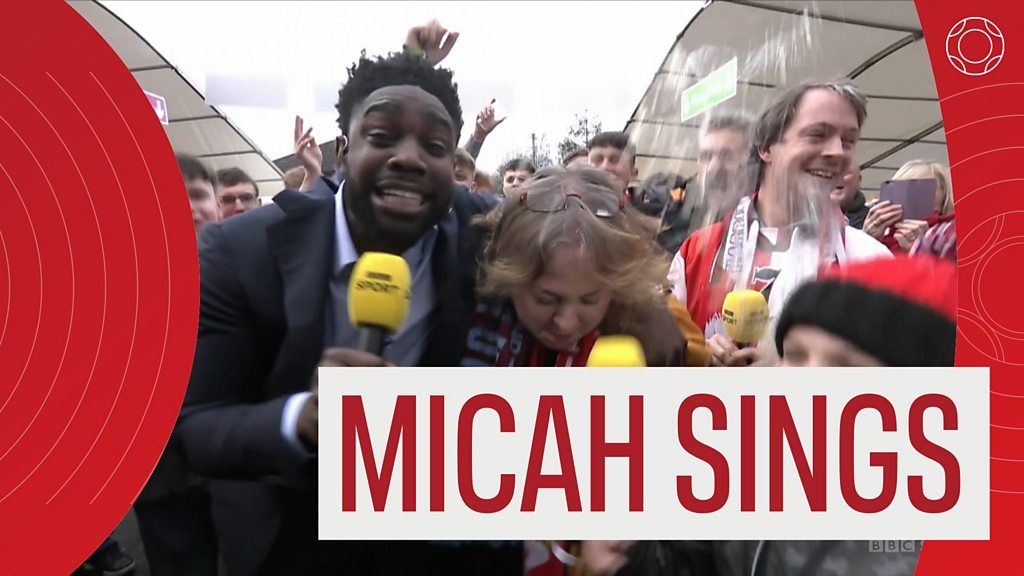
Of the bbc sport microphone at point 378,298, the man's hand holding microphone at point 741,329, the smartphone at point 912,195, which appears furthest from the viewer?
the smartphone at point 912,195

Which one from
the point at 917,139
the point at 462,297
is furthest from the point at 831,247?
the point at 462,297

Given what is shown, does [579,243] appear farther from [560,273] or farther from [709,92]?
[709,92]

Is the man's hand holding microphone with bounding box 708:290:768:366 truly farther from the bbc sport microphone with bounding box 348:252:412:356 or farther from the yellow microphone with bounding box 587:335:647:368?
the bbc sport microphone with bounding box 348:252:412:356

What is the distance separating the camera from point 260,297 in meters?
1.03

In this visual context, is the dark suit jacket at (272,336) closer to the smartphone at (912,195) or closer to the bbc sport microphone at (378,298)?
the bbc sport microphone at (378,298)

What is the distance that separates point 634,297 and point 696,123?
13.7 inches

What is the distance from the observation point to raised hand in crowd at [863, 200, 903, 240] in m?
1.18

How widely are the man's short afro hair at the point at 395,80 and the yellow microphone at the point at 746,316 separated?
538 mm

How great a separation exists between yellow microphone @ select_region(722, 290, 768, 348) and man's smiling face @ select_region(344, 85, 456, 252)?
501mm

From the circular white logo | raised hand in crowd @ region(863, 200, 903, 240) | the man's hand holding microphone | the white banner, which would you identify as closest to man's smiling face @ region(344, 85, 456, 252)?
the white banner

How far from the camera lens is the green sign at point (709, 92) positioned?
1.14 meters

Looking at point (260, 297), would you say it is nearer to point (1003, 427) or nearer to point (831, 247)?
point (831, 247)

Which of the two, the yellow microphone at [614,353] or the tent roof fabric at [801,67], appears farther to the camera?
the tent roof fabric at [801,67]

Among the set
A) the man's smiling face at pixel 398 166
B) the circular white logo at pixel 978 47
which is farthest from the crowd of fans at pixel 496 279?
the circular white logo at pixel 978 47
